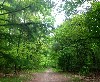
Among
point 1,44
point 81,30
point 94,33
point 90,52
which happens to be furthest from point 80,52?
point 1,44

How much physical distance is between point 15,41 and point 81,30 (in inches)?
486

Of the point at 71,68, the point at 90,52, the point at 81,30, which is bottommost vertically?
the point at 71,68

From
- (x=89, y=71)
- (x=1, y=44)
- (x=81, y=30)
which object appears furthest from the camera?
(x=89, y=71)

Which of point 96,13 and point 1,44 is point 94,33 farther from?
point 1,44

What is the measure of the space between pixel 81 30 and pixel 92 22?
4885 millimetres

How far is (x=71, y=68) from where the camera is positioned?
137 ft

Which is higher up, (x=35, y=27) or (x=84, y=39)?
(x=35, y=27)

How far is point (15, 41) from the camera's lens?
12.4 meters

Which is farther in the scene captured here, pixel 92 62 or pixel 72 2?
pixel 92 62

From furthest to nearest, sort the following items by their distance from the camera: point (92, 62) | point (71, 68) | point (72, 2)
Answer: point (71, 68) < point (92, 62) < point (72, 2)

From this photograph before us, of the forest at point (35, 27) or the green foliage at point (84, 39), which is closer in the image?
the forest at point (35, 27)

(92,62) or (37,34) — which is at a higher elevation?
(37,34)

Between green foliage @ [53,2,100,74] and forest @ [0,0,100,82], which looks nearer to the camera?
forest @ [0,0,100,82]

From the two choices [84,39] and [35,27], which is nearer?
[35,27]
